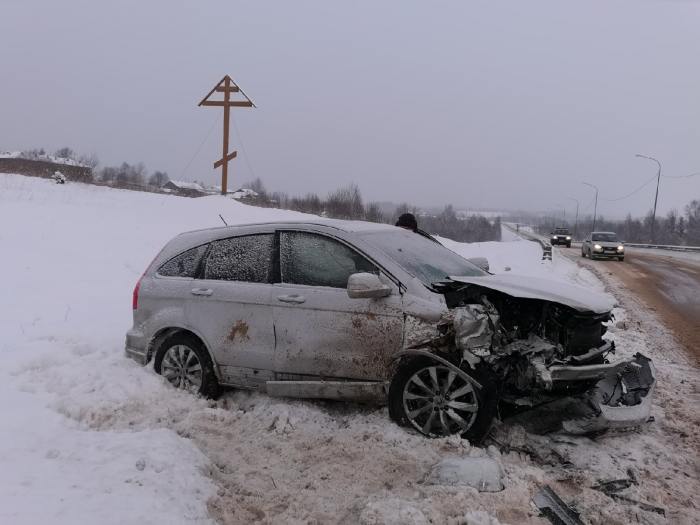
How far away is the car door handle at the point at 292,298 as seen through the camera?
175 inches

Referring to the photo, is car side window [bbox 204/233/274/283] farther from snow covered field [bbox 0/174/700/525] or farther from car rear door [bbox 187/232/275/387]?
snow covered field [bbox 0/174/700/525]

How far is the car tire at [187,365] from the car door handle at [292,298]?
1035 mm

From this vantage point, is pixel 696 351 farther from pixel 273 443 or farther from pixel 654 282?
pixel 654 282

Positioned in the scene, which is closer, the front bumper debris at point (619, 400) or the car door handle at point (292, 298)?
the front bumper debris at point (619, 400)

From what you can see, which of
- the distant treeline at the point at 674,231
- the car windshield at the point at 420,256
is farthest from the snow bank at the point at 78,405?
the distant treeline at the point at 674,231

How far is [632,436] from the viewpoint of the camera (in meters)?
4.18

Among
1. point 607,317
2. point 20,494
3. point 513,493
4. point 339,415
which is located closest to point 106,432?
point 20,494

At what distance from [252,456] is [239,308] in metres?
1.40

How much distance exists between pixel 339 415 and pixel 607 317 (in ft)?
7.80

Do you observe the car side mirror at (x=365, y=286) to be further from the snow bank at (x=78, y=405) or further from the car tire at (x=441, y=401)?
the snow bank at (x=78, y=405)

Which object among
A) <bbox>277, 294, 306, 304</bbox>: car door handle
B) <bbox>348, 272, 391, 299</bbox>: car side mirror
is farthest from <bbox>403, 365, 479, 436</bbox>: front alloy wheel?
<bbox>277, 294, 306, 304</bbox>: car door handle

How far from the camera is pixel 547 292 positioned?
→ 13.6 feet

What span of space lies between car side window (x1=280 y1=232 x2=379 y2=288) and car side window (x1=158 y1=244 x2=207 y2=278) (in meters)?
1.04

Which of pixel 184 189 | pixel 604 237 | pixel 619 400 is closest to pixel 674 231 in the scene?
pixel 604 237
